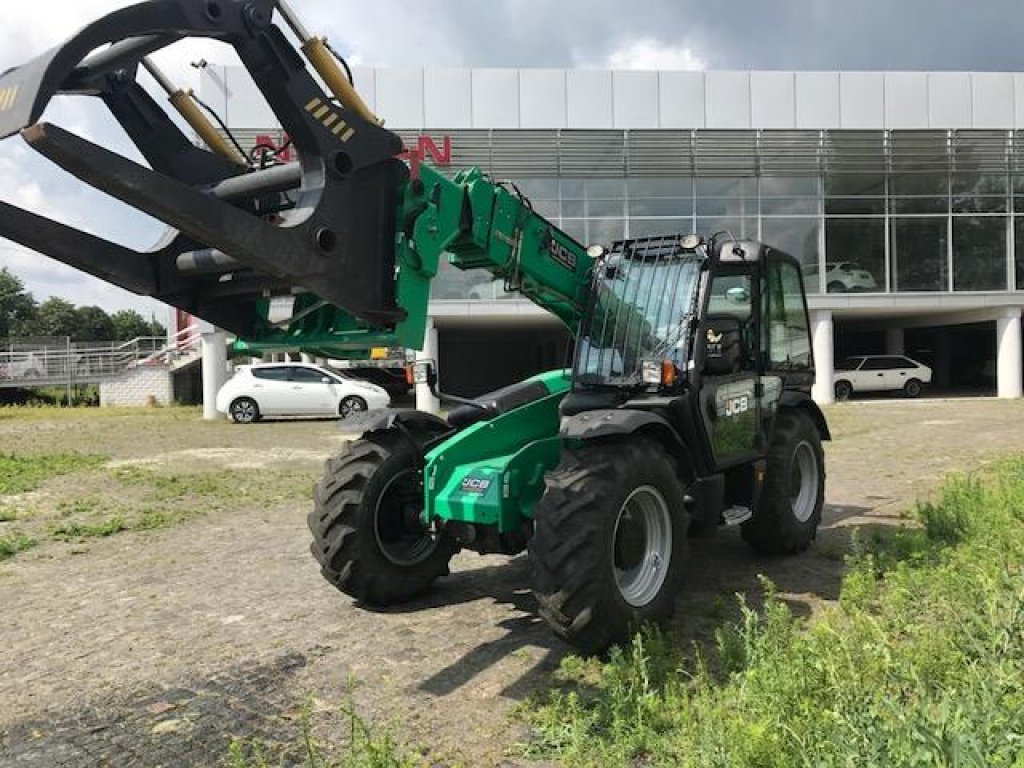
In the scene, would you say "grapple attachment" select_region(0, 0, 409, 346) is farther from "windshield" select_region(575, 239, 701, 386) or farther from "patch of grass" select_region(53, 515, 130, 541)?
"patch of grass" select_region(53, 515, 130, 541)

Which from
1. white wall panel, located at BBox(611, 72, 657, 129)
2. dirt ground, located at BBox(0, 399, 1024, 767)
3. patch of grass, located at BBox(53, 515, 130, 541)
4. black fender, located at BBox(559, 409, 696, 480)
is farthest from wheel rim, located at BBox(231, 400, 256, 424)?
black fender, located at BBox(559, 409, 696, 480)

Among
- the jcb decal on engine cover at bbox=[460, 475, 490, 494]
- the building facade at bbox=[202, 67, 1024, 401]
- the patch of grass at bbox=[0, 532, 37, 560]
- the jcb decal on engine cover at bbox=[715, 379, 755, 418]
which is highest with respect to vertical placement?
the building facade at bbox=[202, 67, 1024, 401]

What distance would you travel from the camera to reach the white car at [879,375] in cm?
2869

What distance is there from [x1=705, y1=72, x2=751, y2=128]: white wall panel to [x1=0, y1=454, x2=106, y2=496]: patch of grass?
2014cm

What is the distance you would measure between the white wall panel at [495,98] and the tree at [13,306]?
6585 cm

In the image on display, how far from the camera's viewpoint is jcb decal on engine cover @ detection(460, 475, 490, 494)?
16.3 ft

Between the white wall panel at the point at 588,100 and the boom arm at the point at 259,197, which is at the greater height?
the white wall panel at the point at 588,100

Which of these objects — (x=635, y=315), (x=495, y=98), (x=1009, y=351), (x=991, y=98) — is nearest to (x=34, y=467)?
(x=635, y=315)

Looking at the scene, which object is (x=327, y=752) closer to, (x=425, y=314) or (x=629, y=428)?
(x=425, y=314)

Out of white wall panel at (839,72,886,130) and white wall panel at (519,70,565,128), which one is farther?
white wall panel at (839,72,886,130)

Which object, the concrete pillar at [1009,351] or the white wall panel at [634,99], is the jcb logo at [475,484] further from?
the concrete pillar at [1009,351]

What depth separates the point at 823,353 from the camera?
26.2 meters

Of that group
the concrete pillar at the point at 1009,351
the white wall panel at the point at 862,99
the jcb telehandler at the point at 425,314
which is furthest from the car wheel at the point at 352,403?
the concrete pillar at the point at 1009,351

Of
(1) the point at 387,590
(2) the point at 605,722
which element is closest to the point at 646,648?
(2) the point at 605,722
